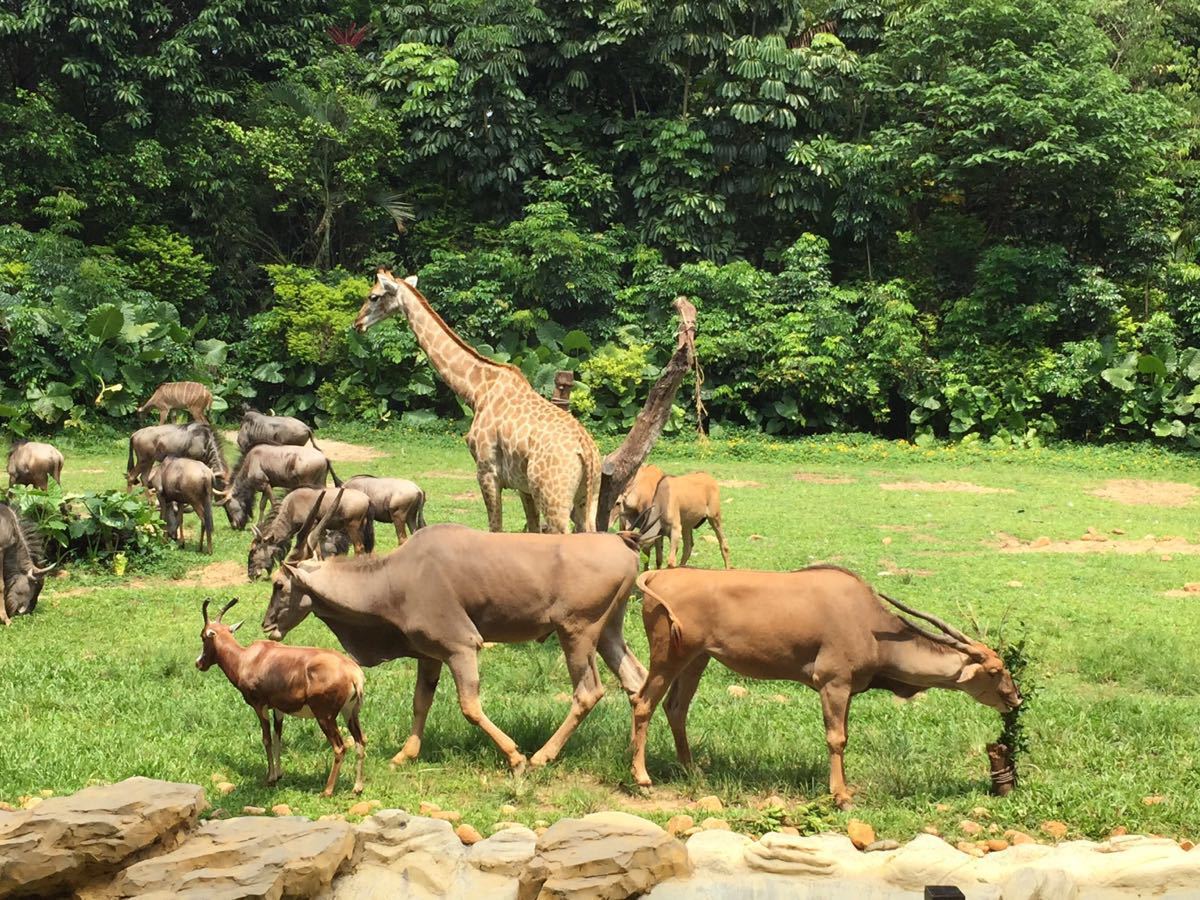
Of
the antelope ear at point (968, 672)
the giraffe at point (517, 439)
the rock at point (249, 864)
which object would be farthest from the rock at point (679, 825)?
the giraffe at point (517, 439)

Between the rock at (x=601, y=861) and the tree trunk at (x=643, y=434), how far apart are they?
5.60 meters

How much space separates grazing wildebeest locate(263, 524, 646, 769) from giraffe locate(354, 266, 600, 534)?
328cm

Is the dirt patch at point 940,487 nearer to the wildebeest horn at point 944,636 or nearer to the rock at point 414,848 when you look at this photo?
the wildebeest horn at point 944,636

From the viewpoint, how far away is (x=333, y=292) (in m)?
27.9

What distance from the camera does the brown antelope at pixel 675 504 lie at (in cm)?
1396

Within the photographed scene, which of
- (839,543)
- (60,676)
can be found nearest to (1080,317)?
(839,543)

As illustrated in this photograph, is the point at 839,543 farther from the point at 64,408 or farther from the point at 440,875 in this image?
the point at 64,408

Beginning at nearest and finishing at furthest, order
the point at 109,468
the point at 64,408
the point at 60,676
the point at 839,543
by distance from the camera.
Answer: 1. the point at 60,676
2. the point at 839,543
3. the point at 109,468
4. the point at 64,408

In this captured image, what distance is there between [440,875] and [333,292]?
2335 cm

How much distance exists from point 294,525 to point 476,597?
5412mm

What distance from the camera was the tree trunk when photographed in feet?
35.7

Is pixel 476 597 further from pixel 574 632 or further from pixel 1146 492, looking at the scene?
pixel 1146 492

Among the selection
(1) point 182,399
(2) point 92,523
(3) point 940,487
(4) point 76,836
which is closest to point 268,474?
(2) point 92,523

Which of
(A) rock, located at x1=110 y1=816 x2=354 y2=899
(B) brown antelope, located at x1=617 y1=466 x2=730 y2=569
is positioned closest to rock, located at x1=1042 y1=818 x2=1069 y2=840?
(A) rock, located at x1=110 y1=816 x2=354 y2=899
